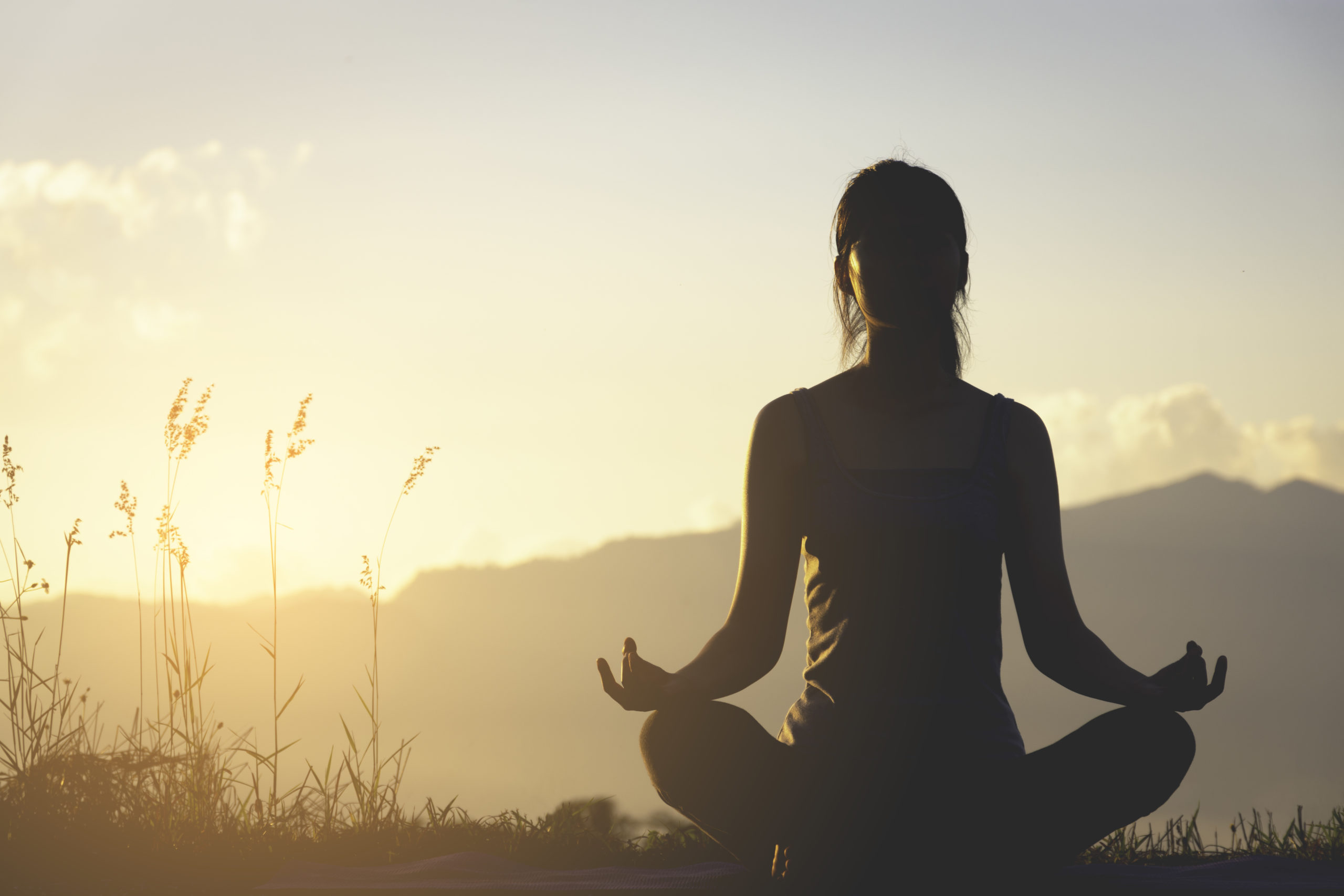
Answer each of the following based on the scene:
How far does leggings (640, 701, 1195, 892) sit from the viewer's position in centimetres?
196

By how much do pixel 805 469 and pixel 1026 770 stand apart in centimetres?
78

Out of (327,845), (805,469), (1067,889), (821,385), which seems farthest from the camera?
(327,845)

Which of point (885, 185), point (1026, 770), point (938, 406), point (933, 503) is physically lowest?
point (1026, 770)

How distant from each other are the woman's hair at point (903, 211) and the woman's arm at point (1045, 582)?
1.02 ft

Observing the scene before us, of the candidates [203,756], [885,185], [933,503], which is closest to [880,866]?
[933,503]

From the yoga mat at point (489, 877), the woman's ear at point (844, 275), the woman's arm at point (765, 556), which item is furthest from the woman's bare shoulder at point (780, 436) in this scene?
the yoga mat at point (489, 877)

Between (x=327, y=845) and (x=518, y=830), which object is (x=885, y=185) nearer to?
(x=518, y=830)

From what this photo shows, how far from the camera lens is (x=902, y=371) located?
7.86ft

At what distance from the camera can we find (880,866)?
1989 millimetres

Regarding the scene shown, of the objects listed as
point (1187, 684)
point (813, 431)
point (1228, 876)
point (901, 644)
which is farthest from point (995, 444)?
point (1228, 876)

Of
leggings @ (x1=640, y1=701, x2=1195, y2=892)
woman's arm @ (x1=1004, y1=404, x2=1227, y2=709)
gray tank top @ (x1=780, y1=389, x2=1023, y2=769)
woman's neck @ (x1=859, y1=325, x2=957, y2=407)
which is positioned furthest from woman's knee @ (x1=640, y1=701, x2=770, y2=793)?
woman's neck @ (x1=859, y1=325, x2=957, y2=407)

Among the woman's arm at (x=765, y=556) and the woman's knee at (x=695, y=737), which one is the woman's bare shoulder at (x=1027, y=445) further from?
the woman's knee at (x=695, y=737)

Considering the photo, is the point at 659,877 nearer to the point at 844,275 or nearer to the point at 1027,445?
the point at 1027,445

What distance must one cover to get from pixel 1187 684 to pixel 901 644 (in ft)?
1.78
